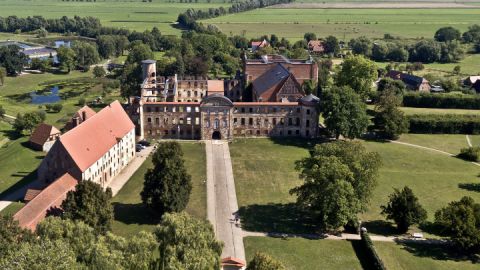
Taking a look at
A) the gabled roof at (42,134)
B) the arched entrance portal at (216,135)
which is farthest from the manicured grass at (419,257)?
the gabled roof at (42,134)

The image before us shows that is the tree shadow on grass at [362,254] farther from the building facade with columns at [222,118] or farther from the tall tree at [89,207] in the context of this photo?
the building facade with columns at [222,118]

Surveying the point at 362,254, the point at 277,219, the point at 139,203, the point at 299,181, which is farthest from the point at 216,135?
the point at 362,254

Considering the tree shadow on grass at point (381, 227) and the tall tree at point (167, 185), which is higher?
the tall tree at point (167, 185)

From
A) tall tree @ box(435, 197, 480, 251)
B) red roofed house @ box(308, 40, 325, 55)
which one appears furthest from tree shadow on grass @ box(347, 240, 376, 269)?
red roofed house @ box(308, 40, 325, 55)

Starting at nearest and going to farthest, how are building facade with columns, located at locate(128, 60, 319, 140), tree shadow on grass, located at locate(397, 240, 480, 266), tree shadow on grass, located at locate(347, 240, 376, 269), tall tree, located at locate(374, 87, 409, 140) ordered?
tree shadow on grass, located at locate(347, 240, 376, 269), tree shadow on grass, located at locate(397, 240, 480, 266), building facade with columns, located at locate(128, 60, 319, 140), tall tree, located at locate(374, 87, 409, 140)

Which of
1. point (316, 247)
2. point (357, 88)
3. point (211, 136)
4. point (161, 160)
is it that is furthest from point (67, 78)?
point (316, 247)

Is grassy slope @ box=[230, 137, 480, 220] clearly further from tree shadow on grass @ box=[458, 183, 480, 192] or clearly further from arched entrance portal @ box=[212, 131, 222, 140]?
arched entrance portal @ box=[212, 131, 222, 140]
